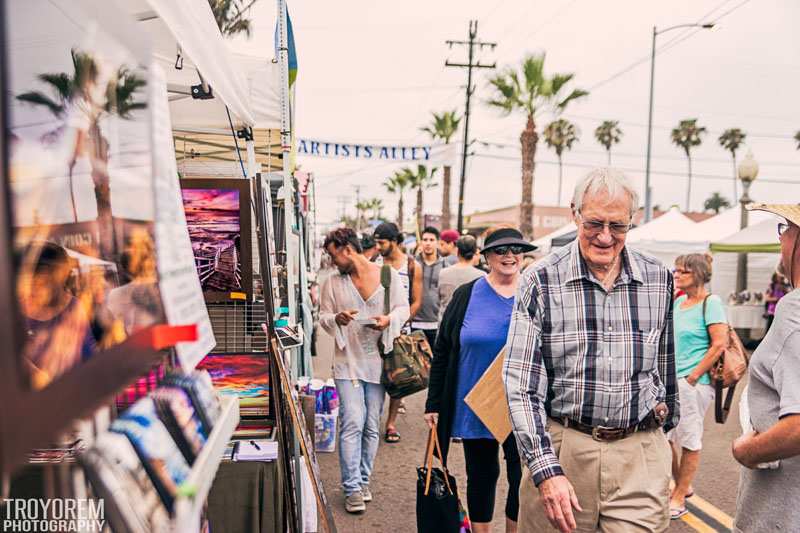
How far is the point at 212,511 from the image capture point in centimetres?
293

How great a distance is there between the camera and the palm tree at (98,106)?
115 centimetres

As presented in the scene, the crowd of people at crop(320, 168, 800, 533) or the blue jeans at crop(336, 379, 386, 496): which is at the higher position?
the crowd of people at crop(320, 168, 800, 533)

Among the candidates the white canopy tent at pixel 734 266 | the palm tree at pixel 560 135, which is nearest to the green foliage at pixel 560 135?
the palm tree at pixel 560 135

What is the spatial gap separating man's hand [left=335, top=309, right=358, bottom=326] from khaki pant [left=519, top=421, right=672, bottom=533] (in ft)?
8.10

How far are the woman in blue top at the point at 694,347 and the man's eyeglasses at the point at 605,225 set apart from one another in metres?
2.30

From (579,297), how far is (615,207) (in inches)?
14.7

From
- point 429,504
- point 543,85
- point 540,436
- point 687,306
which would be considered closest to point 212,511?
point 429,504

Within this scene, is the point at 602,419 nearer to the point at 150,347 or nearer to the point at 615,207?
the point at 615,207

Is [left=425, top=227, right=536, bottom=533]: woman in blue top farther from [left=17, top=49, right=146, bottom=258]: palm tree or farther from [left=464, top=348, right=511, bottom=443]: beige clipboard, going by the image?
[left=17, top=49, right=146, bottom=258]: palm tree

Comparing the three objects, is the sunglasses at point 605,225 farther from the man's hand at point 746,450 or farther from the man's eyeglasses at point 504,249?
the man's eyeglasses at point 504,249

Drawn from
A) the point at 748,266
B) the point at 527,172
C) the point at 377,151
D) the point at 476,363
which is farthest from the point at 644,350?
the point at 527,172

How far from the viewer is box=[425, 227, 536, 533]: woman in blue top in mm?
3627

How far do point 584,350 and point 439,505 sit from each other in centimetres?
134

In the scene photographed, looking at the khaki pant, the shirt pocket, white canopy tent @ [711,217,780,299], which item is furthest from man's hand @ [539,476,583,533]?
white canopy tent @ [711,217,780,299]
